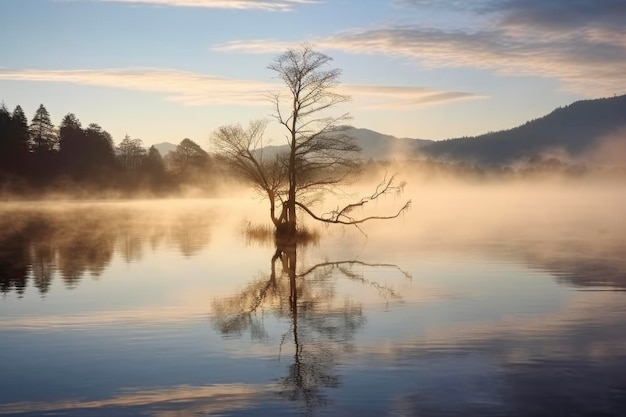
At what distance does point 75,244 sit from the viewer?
50656 millimetres

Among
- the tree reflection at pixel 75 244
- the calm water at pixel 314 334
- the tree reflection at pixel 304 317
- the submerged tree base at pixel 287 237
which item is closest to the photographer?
the calm water at pixel 314 334

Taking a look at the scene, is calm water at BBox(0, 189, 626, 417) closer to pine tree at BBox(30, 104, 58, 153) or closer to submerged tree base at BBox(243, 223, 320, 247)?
submerged tree base at BBox(243, 223, 320, 247)

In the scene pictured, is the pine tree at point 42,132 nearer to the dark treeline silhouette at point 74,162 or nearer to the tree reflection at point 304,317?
the dark treeline silhouette at point 74,162

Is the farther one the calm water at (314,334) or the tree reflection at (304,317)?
the tree reflection at (304,317)

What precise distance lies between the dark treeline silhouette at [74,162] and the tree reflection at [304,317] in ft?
369

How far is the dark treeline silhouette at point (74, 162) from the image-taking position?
448 feet

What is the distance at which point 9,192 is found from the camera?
140 m

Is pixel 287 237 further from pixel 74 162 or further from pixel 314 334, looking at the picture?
pixel 74 162

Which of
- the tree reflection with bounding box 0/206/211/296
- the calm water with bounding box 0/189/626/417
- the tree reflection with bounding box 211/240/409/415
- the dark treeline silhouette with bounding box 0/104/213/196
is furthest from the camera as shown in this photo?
the dark treeline silhouette with bounding box 0/104/213/196

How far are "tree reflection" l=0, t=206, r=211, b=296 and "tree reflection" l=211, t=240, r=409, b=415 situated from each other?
848 cm

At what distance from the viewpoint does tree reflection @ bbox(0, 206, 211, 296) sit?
34.8 metres

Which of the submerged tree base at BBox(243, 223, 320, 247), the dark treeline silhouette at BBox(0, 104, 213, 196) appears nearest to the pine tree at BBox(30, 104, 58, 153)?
the dark treeline silhouette at BBox(0, 104, 213, 196)

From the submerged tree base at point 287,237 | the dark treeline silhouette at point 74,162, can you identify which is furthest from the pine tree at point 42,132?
the submerged tree base at point 287,237

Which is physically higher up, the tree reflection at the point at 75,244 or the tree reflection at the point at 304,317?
the tree reflection at the point at 304,317
